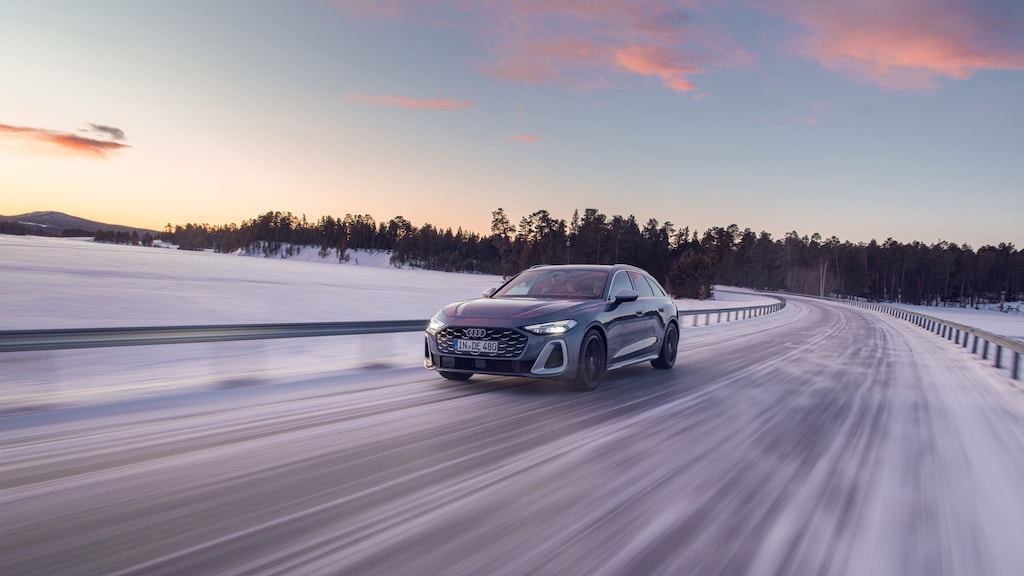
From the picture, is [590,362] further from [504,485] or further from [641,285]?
[504,485]

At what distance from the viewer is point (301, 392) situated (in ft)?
25.8

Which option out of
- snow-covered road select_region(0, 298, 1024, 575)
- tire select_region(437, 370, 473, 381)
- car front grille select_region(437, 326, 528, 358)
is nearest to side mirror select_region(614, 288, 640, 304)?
snow-covered road select_region(0, 298, 1024, 575)

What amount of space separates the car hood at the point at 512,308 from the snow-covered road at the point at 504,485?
98 centimetres

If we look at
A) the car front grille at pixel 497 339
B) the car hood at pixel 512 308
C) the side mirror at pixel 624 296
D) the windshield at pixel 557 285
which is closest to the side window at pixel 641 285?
the windshield at pixel 557 285

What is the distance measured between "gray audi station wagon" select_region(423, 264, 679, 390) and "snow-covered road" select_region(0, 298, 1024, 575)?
1.36ft

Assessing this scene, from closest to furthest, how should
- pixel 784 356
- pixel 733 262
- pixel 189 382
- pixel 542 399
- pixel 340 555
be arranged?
1. pixel 340 555
2. pixel 542 399
3. pixel 189 382
4. pixel 784 356
5. pixel 733 262

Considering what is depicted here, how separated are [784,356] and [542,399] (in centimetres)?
854

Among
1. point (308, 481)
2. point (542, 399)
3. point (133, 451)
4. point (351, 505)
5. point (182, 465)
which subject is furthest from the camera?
point (542, 399)

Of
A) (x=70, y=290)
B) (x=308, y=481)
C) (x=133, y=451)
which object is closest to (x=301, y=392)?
(x=133, y=451)

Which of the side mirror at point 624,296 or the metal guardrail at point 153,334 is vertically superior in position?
the side mirror at point 624,296

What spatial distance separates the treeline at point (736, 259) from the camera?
107 metres

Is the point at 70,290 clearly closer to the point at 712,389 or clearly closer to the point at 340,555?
the point at 712,389

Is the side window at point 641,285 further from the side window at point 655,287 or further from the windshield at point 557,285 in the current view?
the windshield at point 557,285

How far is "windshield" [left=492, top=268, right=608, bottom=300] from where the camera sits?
9328 mm
